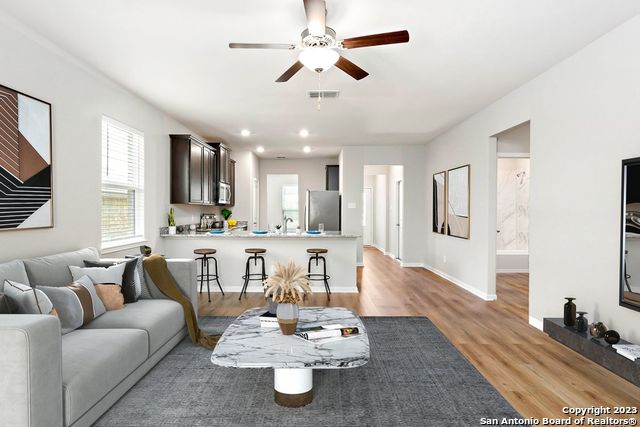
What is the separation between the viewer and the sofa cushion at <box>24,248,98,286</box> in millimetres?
2795

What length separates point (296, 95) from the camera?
4.76 meters

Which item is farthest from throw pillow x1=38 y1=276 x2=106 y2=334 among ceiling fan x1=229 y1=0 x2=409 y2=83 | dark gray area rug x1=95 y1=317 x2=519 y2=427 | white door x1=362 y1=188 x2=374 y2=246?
white door x1=362 y1=188 x2=374 y2=246

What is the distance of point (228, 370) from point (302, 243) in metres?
3.01

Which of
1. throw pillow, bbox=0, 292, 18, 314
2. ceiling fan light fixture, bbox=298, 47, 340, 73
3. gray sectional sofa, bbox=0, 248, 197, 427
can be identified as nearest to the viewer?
gray sectional sofa, bbox=0, 248, 197, 427

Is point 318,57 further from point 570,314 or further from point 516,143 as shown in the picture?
point 516,143

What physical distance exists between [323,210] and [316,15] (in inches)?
241

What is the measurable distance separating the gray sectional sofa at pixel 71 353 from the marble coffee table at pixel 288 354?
64 cm

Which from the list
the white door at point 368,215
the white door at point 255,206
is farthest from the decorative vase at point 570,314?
the white door at point 368,215

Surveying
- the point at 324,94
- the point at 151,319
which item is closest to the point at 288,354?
the point at 151,319

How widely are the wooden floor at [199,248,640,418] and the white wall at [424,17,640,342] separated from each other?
1.27ft

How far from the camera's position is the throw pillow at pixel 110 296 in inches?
122

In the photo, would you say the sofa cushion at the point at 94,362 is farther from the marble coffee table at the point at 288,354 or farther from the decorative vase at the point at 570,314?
the decorative vase at the point at 570,314

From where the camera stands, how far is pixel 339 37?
125 inches

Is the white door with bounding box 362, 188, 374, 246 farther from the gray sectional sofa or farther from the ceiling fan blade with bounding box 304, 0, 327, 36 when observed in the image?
the ceiling fan blade with bounding box 304, 0, 327, 36
